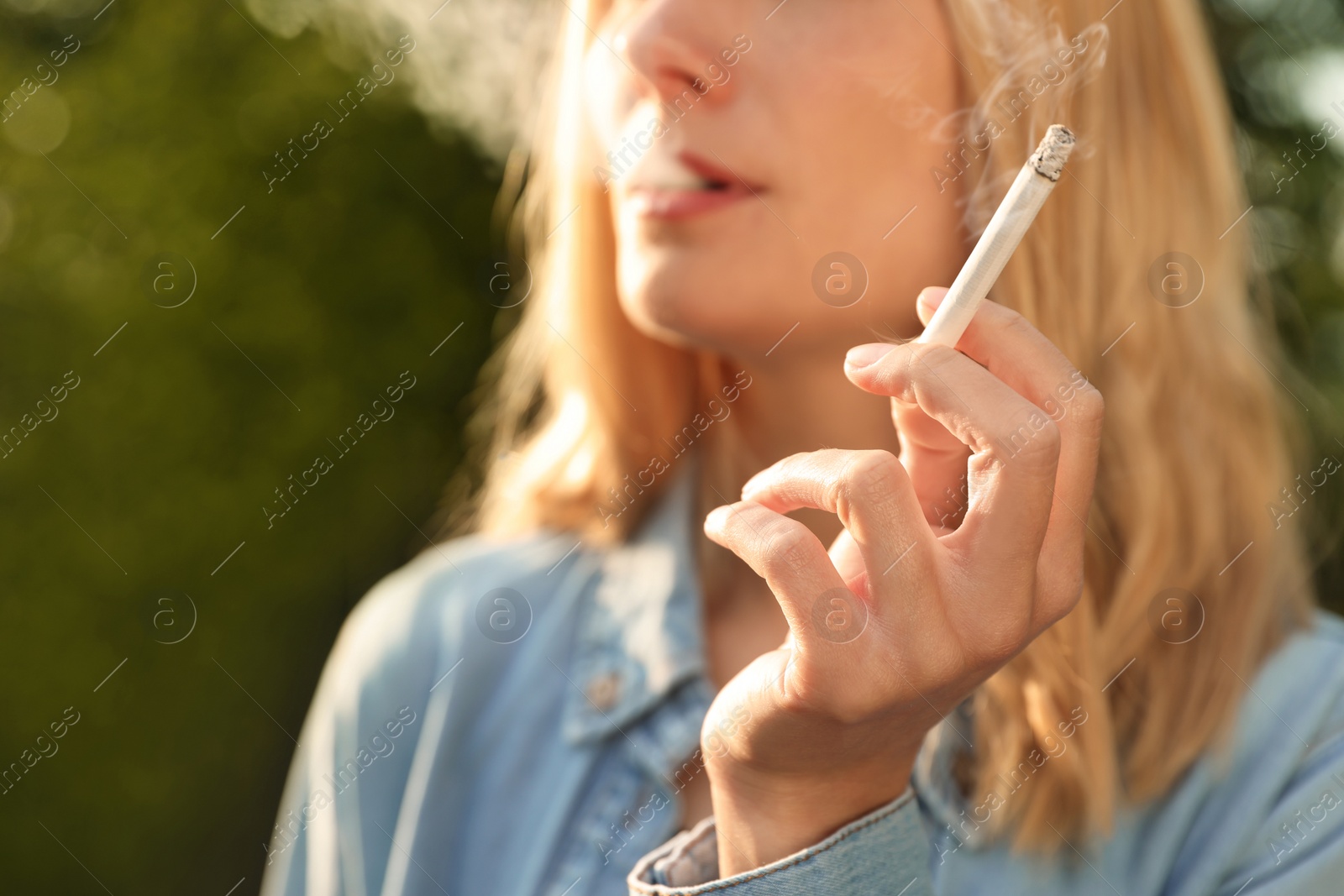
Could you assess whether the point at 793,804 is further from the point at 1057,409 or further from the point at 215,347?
the point at 215,347

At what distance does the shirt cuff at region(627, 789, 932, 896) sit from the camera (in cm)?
93

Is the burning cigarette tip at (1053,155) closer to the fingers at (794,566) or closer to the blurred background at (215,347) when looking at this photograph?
the fingers at (794,566)

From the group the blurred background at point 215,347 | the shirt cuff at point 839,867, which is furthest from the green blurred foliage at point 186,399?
the shirt cuff at point 839,867

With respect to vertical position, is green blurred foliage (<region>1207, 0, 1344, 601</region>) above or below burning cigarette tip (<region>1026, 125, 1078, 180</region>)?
below

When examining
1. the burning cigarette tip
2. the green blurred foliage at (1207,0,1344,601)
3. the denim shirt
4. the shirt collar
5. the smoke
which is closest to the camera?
the burning cigarette tip

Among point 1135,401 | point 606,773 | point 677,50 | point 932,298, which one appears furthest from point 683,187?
point 606,773

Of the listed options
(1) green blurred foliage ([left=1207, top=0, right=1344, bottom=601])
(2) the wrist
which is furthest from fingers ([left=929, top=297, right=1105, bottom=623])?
(1) green blurred foliage ([left=1207, top=0, right=1344, bottom=601])

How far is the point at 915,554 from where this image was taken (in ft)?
2.68

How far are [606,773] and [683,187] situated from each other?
0.85 meters

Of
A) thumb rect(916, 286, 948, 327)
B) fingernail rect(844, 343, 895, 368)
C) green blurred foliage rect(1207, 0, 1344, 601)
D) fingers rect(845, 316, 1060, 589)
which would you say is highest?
fingernail rect(844, 343, 895, 368)

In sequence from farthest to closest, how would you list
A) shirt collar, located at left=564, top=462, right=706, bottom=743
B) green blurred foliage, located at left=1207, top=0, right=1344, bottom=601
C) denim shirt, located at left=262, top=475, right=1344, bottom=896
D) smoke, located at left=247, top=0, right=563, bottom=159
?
1. green blurred foliage, located at left=1207, top=0, right=1344, bottom=601
2. smoke, located at left=247, top=0, right=563, bottom=159
3. shirt collar, located at left=564, top=462, right=706, bottom=743
4. denim shirt, located at left=262, top=475, right=1344, bottom=896

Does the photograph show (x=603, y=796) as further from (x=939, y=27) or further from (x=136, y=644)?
(x=136, y=644)

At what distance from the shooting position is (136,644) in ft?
8.90

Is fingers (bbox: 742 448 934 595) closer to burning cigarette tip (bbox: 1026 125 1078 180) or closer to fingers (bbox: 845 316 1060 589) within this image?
fingers (bbox: 845 316 1060 589)
